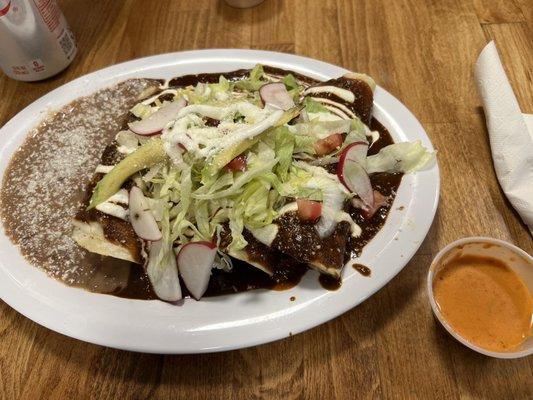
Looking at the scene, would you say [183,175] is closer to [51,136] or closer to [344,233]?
[344,233]

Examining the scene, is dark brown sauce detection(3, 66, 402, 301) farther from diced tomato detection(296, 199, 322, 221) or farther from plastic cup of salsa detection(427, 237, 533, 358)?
plastic cup of salsa detection(427, 237, 533, 358)

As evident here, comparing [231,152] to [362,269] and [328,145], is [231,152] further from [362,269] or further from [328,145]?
[362,269]

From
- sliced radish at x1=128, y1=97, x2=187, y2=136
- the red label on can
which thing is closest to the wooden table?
the red label on can

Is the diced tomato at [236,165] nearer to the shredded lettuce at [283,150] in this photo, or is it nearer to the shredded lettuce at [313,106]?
the shredded lettuce at [283,150]

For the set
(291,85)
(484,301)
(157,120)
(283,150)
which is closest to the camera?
(484,301)

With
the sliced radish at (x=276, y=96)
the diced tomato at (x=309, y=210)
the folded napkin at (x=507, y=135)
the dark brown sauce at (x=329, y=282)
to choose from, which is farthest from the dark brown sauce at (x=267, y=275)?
the folded napkin at (x=507, y=135)

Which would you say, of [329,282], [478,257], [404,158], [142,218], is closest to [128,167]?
[142,218]
